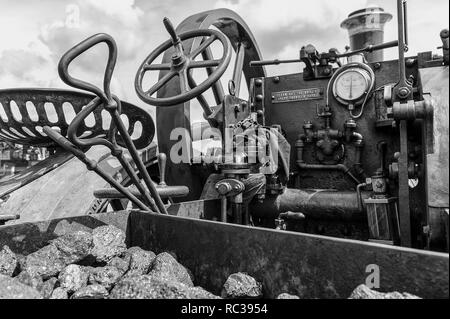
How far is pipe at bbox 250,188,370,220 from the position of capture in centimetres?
228

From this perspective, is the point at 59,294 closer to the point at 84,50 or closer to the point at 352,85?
the point at 84,50

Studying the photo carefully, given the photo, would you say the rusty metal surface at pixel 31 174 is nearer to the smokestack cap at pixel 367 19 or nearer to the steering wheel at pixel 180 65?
the steering wheel at pixel 180 65

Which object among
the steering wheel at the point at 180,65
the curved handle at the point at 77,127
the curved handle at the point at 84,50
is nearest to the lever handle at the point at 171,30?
the steering wheel at the point at 180,65

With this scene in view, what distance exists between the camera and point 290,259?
1.20 meters

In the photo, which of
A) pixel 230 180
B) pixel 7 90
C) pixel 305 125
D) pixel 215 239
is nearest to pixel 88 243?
pixel 215 239

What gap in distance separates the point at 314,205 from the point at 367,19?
1.88m

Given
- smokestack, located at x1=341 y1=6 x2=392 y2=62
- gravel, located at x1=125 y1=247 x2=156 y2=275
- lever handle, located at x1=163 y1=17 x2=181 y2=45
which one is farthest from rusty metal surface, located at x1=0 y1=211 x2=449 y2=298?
smokestack, located at x1=341 y1=6 x2=392 y2=62

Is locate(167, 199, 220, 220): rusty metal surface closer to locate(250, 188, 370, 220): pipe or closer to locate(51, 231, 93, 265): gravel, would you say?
locate(250, 188, 370, 220): pipe

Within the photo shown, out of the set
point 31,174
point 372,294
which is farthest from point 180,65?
point 372,294

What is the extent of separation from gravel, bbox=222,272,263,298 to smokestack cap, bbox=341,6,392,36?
281cm

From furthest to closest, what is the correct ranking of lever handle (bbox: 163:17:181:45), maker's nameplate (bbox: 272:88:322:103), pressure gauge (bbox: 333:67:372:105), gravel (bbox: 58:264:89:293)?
1. maker's nameplate (bbox: 272:88:322:103)
2. pressure gauge (bbox: 333:67:372:105)
3. lever handle (bbox: 163:17:181:45)
4. gravel (bbox: 58:264:89:293)

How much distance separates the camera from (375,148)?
2480 mm

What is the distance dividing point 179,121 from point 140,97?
0.47 metres
